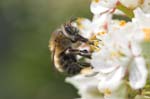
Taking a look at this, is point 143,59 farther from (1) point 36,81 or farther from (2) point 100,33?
(1) point 36,81

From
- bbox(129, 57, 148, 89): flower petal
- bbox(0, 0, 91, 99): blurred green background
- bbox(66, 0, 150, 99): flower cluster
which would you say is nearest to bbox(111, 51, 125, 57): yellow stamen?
bbox(66, 0, 150, 99): flower cluster

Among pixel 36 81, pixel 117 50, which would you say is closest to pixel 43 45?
pixel 36 81

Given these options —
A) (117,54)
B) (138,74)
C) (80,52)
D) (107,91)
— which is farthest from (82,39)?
(138,74)

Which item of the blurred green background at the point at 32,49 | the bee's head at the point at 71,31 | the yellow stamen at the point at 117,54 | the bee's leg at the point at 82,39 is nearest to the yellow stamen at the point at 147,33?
the yellow stamen at the point at 117,54

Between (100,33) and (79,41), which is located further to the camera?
(79,41)

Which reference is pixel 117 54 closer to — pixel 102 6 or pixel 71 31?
pixel 102 6
